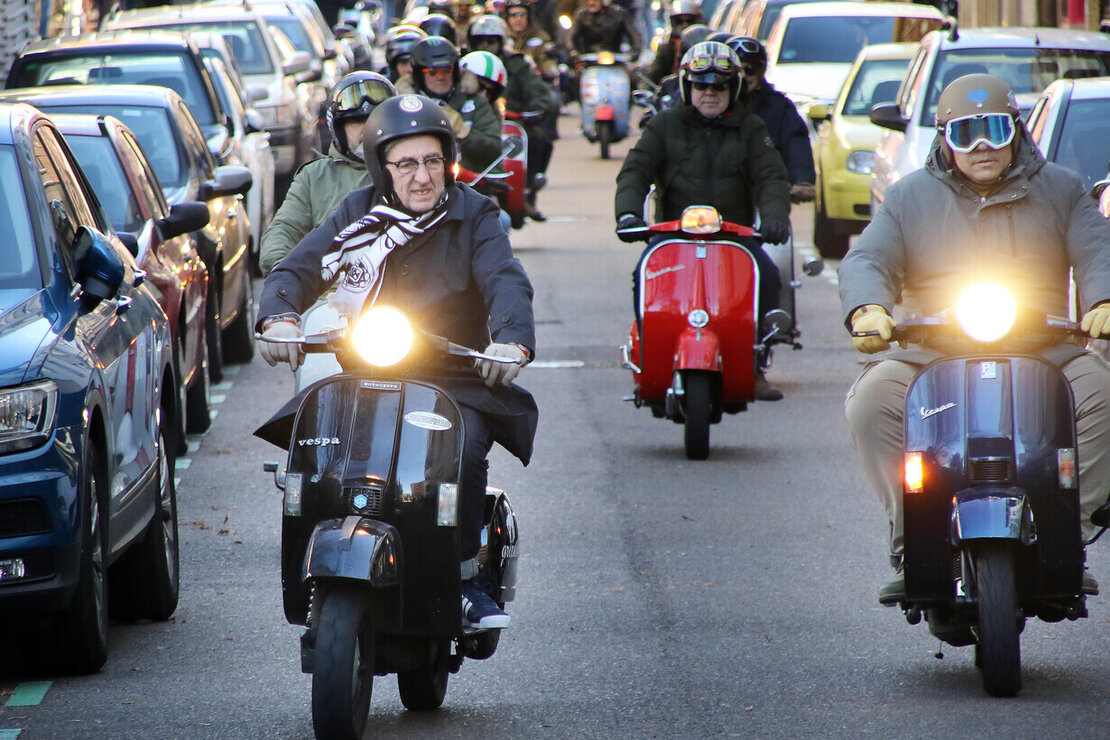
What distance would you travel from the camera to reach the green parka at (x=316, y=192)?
26.1ft

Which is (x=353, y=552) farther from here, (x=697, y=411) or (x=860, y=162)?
(x=860, y=162)

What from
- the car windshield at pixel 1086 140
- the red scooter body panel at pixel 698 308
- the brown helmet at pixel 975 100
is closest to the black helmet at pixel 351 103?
the red scooter body panel at pixel 698 308

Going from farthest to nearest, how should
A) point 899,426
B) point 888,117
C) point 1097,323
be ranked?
point 888,117 → point 899,426 → point 1097,323

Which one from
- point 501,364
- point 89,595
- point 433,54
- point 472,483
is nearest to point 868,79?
point 433,54

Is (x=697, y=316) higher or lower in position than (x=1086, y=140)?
lower

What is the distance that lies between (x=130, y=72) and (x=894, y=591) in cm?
1039

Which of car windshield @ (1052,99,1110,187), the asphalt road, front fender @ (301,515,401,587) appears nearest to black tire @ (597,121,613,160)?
the asphalt road

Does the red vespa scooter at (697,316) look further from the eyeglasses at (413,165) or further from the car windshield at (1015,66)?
the car windshield at (1015,66)

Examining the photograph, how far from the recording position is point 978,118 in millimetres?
6207

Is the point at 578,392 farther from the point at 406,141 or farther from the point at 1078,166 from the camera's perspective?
the point at 406,141

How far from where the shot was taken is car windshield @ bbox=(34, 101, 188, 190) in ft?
39.5

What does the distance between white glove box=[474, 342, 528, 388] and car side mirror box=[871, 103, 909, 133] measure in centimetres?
905

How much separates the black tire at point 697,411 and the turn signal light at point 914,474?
3.90m

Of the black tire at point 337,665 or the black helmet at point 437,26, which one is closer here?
the black tire at point 337,665
